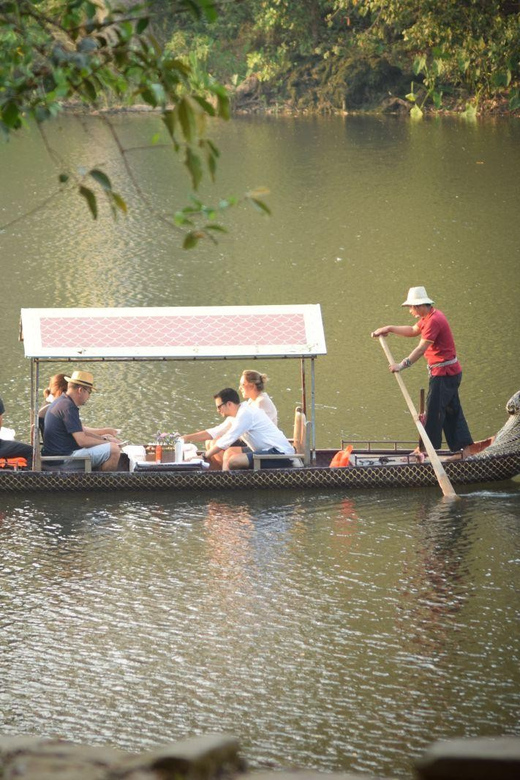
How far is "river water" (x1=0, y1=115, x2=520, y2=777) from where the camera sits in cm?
963

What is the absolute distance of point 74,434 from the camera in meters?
14.6

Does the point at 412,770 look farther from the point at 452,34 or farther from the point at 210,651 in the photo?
the point at 452,34

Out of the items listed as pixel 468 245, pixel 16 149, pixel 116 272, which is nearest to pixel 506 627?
pixel 116 272

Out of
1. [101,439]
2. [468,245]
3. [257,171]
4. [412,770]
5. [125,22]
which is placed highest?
[257,171]

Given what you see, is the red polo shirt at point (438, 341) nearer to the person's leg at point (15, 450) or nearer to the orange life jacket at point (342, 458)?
the orange life jacket at point (342, 458)

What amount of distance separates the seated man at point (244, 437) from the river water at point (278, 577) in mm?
415

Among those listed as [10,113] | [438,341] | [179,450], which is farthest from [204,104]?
[438,341]

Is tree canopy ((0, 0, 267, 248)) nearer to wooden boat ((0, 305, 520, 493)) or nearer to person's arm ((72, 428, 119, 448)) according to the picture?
wooden boat ((0, 305, 520, 493))

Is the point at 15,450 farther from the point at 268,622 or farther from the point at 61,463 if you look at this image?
the point at 268,622

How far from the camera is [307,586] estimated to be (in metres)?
12.1

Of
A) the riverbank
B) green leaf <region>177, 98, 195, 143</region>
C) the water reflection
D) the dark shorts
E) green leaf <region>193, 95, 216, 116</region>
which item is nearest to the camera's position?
the riverbank

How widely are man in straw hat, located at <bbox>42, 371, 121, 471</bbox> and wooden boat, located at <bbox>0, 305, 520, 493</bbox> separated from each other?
0.23 meters

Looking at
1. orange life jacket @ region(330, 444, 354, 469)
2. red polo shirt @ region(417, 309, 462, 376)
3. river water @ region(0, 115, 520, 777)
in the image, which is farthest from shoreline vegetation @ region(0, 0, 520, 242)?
orange life jacket @ region(330, 444, 354, 469)

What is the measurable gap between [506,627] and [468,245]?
18.6 metres
